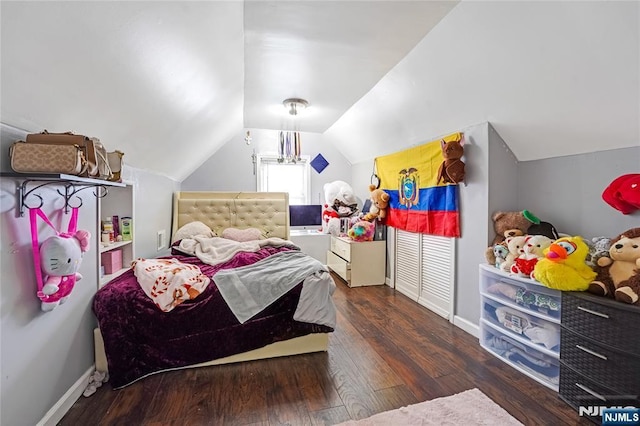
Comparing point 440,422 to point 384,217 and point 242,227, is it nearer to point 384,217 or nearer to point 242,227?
point 384,217

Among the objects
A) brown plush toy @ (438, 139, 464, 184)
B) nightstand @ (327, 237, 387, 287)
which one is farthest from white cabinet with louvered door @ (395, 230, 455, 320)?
brown plush toy @ (438, 139, 464, 184)

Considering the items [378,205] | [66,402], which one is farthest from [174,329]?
[378,205]

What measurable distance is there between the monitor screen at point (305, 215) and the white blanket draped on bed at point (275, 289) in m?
2.33

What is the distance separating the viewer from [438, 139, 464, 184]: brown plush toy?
2.62 metres

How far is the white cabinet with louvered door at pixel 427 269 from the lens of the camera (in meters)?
2.96

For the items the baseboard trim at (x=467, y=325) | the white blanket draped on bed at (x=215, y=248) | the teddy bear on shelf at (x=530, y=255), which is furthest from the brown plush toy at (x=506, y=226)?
the white blanket draped on bed at (x=215, y=248)

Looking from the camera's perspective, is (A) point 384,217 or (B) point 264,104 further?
(A) point 384,217

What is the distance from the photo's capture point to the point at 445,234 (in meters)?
2.95

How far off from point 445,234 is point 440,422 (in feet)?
5.74

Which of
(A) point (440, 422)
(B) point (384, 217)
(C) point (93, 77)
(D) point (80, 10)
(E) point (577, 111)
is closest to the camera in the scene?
(D) point (80, 10)

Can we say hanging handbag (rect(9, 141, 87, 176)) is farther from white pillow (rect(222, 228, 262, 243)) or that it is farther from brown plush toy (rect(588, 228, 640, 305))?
brown plush toy (rect(588, 228, 640, 305))

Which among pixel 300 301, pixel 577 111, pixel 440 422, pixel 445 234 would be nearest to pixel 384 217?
pixel 445 234

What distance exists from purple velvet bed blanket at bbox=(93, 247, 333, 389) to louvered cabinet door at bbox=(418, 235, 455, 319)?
4.68 ft

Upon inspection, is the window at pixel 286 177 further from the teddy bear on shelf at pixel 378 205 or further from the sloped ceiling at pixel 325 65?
the sloped ceiling at pixel 325 65
